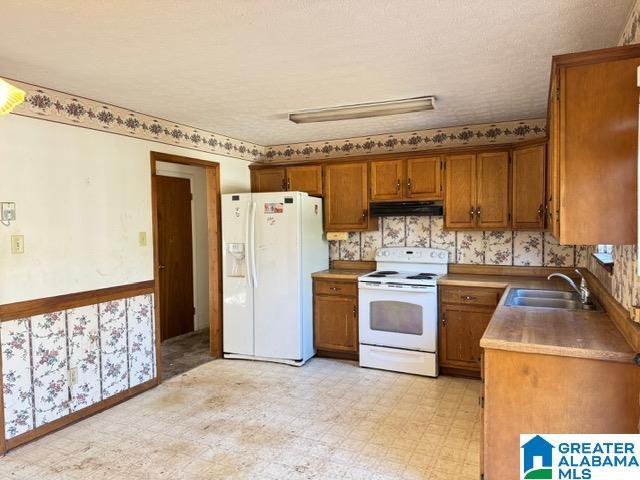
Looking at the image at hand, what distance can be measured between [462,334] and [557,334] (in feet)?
5.80

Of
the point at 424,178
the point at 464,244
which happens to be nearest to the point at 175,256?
the point at 424,178

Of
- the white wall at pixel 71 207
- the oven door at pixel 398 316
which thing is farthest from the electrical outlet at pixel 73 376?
the oven door at pixel 398 316

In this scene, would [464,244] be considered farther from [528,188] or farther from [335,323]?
[335,323]

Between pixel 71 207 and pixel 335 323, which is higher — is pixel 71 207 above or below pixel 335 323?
above

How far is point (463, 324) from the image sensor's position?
3.75m

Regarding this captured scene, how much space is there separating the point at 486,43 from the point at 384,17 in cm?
63

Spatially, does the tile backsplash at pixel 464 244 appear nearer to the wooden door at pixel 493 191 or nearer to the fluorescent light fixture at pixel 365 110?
the wooden door at pixel 493 191

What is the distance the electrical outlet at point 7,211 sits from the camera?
2.60 meters

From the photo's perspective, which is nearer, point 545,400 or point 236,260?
point 545,400

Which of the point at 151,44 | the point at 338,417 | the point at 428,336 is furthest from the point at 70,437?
the point at 428,336

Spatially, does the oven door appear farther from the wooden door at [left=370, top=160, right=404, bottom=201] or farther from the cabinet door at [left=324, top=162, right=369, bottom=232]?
the wooden door at [left=370, top=160, right=404, bottom=201]

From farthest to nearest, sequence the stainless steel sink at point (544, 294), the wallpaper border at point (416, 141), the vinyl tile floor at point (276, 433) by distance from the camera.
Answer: the wallpaper border at point (416, 141), the stainless steel sink at point (544, 294), the vinyl tile floor at point (276, 433)

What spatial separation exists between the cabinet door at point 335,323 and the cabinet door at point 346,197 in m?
0.75

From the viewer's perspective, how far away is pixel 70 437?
2822 millimetres
